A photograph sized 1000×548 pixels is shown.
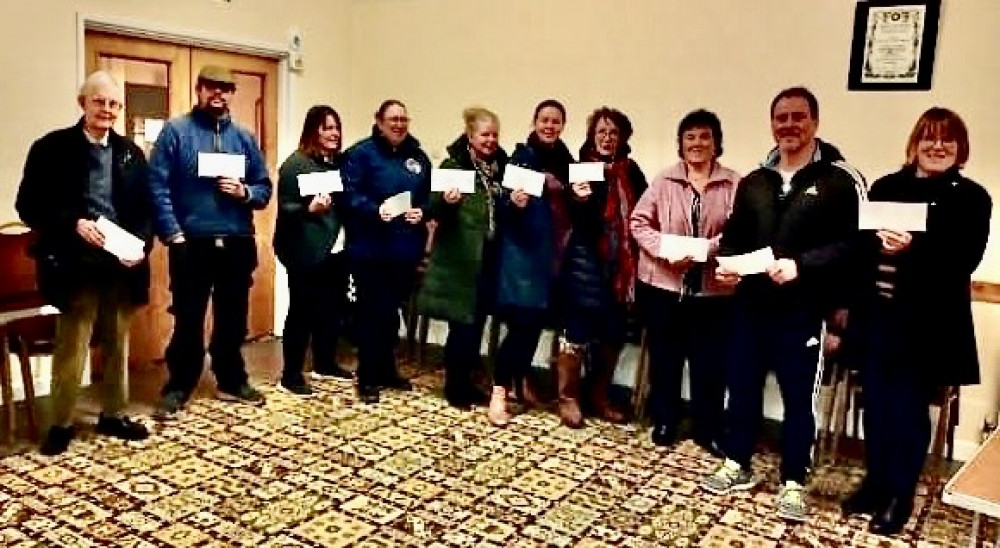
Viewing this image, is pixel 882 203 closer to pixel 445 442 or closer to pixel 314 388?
pixel 445 442

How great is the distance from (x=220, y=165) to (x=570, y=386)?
1665 millimetres

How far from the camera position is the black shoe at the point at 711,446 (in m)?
3.49

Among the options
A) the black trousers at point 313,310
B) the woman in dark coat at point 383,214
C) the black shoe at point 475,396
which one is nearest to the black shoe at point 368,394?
the woman in dark coat at point 383,214

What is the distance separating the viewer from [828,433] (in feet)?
12.4

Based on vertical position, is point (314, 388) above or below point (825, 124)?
below

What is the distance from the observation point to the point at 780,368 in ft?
9.61

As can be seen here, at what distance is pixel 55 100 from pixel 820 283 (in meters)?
3.15

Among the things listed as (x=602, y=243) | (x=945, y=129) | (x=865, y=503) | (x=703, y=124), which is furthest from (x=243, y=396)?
(x=945, y=129)

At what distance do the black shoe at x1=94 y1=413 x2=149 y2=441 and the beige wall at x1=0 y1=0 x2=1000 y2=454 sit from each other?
1001 millimetres

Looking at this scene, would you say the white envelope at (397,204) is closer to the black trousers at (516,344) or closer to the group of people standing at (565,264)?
the group of people standing at (565,264)

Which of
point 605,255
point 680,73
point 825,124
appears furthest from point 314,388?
point 825,124

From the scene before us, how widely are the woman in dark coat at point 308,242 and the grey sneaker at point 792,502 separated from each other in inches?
82.5

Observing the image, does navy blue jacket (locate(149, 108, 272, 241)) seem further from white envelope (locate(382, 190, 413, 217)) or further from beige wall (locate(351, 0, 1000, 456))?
beige wall (locate(351, 0, 1000, 456))

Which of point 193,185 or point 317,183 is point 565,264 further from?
point 193,185
